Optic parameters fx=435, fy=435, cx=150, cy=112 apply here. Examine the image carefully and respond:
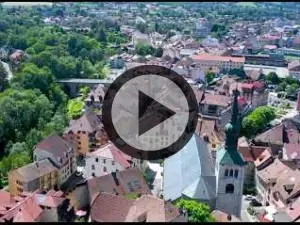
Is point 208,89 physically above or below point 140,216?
below

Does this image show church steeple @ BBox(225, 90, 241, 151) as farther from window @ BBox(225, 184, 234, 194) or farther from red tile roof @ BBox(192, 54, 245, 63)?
red tile roof @ BBox(192, 54, 245, 63)

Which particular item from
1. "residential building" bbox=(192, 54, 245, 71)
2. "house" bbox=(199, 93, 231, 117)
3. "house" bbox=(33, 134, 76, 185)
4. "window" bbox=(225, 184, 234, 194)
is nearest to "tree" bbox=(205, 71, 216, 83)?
"residential building" bbox=(192, 54, 245, 71)

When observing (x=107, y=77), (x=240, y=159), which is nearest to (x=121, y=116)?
(x=240, y=159)

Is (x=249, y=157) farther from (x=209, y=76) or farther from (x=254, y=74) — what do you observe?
(x=254, y=74)

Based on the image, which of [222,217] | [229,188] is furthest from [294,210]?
[222,217]

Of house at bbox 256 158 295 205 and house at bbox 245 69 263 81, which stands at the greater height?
house at bbox 256 158 295 205

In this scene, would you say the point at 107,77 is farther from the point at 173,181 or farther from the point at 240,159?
the point at 240,159
